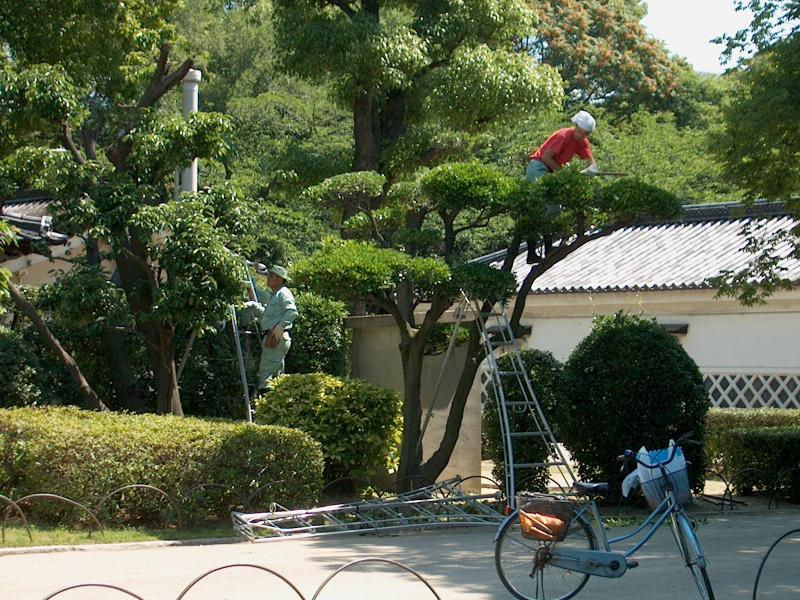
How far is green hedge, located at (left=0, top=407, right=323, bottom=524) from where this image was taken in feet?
35.9

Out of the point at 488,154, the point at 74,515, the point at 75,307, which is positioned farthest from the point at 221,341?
the point at 488,154

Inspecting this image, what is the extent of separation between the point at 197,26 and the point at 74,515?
2501 cm

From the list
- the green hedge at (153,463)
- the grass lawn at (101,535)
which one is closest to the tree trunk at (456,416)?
the green hedge at (153,463)

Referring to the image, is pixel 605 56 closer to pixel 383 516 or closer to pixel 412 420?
pixel 412 420

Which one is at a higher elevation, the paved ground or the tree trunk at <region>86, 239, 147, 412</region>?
the tree trunk at <region>86, 239, 147, 412</region>

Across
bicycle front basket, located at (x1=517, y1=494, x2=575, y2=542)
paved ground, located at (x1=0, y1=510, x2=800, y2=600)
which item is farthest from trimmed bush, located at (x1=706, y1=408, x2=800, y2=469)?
bicycle front basket, located at (x1=517, y1=494, x2=575, y2=542)

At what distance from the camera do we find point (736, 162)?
1266 centimetres

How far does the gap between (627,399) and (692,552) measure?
20.0 ft

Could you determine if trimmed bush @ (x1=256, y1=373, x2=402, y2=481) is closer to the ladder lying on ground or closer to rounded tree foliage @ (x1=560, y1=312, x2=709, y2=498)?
the ladder lying on ground

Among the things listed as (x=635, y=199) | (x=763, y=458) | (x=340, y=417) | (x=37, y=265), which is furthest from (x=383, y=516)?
(x=37, y=265)

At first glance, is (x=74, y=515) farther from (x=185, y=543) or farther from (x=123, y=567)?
(x=123, y=567)

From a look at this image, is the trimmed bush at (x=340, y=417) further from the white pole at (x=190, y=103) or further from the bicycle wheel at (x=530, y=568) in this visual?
the bicycle wheel at (x=530, y=568)

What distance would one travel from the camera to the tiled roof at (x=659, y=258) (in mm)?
21062

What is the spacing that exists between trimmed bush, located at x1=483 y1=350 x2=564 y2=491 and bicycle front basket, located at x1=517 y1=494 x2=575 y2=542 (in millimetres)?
5339
